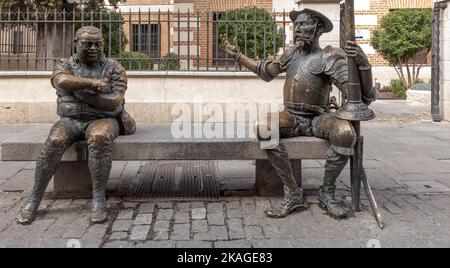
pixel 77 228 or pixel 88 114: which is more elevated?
pixel 88 114

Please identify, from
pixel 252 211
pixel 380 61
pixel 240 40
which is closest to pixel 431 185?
pixel 252 211

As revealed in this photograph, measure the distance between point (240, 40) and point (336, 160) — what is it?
7.95 metres

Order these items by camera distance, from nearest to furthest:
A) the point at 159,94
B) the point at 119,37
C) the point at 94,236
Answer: the point at 94,236 < the point at 159,94 < the point at 119,37

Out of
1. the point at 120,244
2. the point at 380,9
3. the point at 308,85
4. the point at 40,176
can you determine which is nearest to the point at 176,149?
the point at 120,244

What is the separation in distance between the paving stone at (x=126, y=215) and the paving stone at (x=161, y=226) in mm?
285

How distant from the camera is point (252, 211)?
4.36 metres

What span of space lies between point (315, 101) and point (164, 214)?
1.69 metres

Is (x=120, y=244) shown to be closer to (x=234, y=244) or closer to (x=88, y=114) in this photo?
(x=234, y=244)

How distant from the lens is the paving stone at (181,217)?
161 inches

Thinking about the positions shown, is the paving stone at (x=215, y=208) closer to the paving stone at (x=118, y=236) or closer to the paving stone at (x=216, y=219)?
the paving stone at (x=216, y=219)

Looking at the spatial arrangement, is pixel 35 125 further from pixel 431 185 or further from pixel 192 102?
pixel 431 185

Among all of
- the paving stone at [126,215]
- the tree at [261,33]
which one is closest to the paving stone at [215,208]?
the paving stone at [126,215]

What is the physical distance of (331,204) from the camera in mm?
4191

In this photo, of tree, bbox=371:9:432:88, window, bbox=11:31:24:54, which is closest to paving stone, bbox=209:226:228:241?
window, bbox=11:31:24:54
